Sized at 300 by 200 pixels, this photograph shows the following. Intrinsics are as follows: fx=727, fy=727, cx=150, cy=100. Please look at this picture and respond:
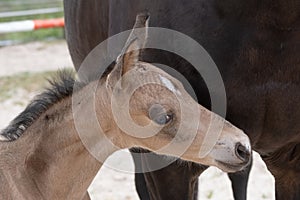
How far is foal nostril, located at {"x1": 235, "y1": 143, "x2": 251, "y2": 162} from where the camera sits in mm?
1958

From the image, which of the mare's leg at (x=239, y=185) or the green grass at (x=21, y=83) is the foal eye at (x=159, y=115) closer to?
the mare's leg at (x=239, y=185)

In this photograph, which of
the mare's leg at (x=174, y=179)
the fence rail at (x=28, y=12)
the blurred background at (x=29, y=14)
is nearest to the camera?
the mare's leg at (x=174, y=179)

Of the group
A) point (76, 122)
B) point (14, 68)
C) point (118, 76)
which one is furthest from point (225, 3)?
point (14, 68)

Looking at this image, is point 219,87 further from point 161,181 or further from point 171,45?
point 161,181

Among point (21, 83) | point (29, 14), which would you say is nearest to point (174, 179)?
point (21, 83)

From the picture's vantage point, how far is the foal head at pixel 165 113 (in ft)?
6.57

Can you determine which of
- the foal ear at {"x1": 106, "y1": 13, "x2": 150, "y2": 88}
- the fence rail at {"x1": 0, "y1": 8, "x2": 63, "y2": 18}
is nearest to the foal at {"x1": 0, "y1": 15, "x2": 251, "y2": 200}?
the foal ear at {"x1": 106, "y1": 13, "x2": 150, "y2": 88}

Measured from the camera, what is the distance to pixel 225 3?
2256 mm

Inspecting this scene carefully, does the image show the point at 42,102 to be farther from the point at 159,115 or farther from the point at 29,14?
the point at 29,14

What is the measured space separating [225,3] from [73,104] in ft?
1.85

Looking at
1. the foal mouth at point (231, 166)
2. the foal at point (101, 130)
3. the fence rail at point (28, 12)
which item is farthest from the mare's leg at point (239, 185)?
the fence rail at point (28, 12)

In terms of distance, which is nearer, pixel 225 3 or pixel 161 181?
pixel 225 3

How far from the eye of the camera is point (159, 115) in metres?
2.03

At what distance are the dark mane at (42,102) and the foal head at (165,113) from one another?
0.21 meters
